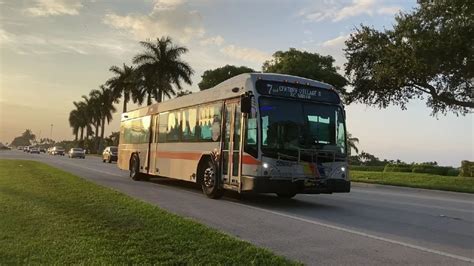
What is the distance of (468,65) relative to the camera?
25234mm

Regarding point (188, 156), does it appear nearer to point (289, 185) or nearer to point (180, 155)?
point (180, 155)

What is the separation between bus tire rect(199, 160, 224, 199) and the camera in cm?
1417

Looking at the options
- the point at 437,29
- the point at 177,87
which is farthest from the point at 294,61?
the point at 437,29

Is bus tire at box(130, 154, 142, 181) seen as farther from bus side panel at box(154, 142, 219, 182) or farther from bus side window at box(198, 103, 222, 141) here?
bus side window at box(198, 103, 222, 141)

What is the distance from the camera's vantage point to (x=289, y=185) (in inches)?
491

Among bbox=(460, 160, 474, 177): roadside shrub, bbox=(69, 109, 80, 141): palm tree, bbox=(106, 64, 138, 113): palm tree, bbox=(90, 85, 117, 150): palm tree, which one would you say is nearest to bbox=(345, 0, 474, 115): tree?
bbox=(460, 160, 474, 177): roadside shrub

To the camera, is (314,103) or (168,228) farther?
(314,103)

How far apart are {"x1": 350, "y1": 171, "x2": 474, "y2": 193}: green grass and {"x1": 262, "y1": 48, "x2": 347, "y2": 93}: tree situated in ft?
60.0

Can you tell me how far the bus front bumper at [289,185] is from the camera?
12250 mm

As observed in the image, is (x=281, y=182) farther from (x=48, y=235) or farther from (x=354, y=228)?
(x=48, y=235)

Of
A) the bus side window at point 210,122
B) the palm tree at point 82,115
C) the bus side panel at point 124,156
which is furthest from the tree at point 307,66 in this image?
the palm tree at point 82,115

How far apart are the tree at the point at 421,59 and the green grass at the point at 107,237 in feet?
61.2

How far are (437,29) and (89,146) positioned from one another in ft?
318

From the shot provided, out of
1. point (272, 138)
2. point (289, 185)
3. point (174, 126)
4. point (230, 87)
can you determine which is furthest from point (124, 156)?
point (289, 185)
